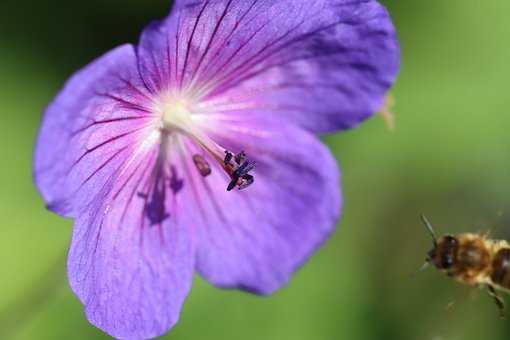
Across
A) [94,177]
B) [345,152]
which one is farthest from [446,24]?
[94,177]

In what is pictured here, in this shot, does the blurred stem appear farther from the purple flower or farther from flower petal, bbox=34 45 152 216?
flower petal, bbox=34 45 152 216

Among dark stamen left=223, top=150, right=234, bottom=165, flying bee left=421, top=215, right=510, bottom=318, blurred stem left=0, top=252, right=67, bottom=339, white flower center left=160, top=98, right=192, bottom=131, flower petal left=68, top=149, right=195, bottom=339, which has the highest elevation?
white flower center left=160, top=98, right=192, bottom=131

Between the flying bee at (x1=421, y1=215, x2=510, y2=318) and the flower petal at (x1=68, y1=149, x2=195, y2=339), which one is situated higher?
the flower petal at (x1=68, y1=149, x2=195, y2=339)

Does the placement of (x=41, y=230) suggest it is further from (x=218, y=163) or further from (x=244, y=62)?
(x=244, y=62)

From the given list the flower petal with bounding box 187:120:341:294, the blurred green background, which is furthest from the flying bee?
the blurred green background

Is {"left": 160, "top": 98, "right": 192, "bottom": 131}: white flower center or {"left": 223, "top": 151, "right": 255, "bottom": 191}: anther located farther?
{"left": 160, "top": 98, "right": 192, "bottom": 131}: white flower center

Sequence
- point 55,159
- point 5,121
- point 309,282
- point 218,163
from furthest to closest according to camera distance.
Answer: point 309,282 → point 5,121 → point 218,163 → point 55,159

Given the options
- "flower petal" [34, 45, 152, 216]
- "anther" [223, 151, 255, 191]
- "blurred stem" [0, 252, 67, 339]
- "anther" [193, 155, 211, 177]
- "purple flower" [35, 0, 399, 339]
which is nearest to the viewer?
"flower petal" [34, 45, 152, 216]

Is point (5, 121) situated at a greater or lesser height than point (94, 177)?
greater
